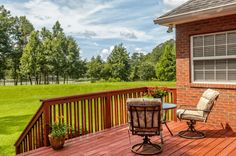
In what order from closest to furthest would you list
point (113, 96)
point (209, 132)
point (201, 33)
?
point (209, 132)
point (201, 33)
point (113, 96)

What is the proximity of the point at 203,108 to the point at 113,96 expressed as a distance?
239cm

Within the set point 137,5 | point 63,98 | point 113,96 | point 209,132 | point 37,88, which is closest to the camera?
point 63,98

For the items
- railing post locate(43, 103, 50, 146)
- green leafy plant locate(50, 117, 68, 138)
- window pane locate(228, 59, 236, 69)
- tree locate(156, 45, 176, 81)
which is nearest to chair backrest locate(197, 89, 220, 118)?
window pane locate(228, 59, 236, 69)

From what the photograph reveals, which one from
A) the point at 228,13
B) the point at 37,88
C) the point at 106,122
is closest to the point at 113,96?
the point at 106,122

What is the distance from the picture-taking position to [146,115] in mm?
4184

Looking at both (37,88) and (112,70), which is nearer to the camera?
(37,88)

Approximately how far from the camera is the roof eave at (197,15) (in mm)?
5103

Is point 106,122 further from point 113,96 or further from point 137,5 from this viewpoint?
point 137,5

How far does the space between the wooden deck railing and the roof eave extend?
2043 mm

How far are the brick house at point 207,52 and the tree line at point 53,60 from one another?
27.7 metres

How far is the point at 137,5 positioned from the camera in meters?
15.2

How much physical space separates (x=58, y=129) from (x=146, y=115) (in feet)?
6.07

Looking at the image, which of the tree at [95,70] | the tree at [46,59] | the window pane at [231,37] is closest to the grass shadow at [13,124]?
the window pane at [231,37]

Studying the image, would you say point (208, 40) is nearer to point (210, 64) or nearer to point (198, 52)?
point (198, 52)
